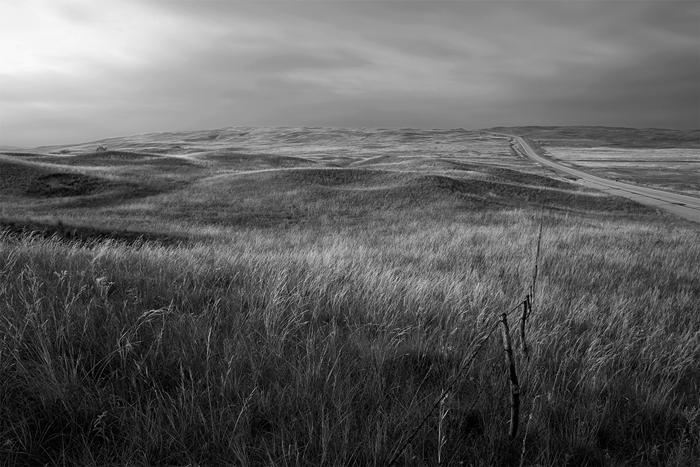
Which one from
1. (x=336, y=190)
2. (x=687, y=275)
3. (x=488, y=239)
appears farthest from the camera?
(x=336, y=190)

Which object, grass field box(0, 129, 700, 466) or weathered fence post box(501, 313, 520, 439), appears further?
grass field box(0, 129, 700, 466)

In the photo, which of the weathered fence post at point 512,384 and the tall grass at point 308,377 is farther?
the tall grass at point 308,377

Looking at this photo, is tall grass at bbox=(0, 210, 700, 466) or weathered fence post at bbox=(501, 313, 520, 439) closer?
weathered fence post at bbox=(501, 313, 520, 439)

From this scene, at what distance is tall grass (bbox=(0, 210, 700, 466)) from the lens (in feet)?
8.64

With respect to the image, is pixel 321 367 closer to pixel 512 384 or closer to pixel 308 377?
pixel 308 377

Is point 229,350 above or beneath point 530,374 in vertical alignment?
above

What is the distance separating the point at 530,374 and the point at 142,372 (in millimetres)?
2855

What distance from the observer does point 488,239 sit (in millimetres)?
14703

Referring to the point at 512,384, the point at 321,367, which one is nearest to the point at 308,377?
the point at 321,367

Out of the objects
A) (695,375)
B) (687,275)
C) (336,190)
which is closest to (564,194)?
(336,190)

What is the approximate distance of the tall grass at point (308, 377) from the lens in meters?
2.63

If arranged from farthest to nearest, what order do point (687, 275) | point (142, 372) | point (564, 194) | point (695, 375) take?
point (564, 194)
point (687, 275)
point (695, 375)
point (142, 372)

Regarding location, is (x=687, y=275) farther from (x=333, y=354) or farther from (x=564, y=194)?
(x=564, y=194)

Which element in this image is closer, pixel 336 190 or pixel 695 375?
pixel 695 375
